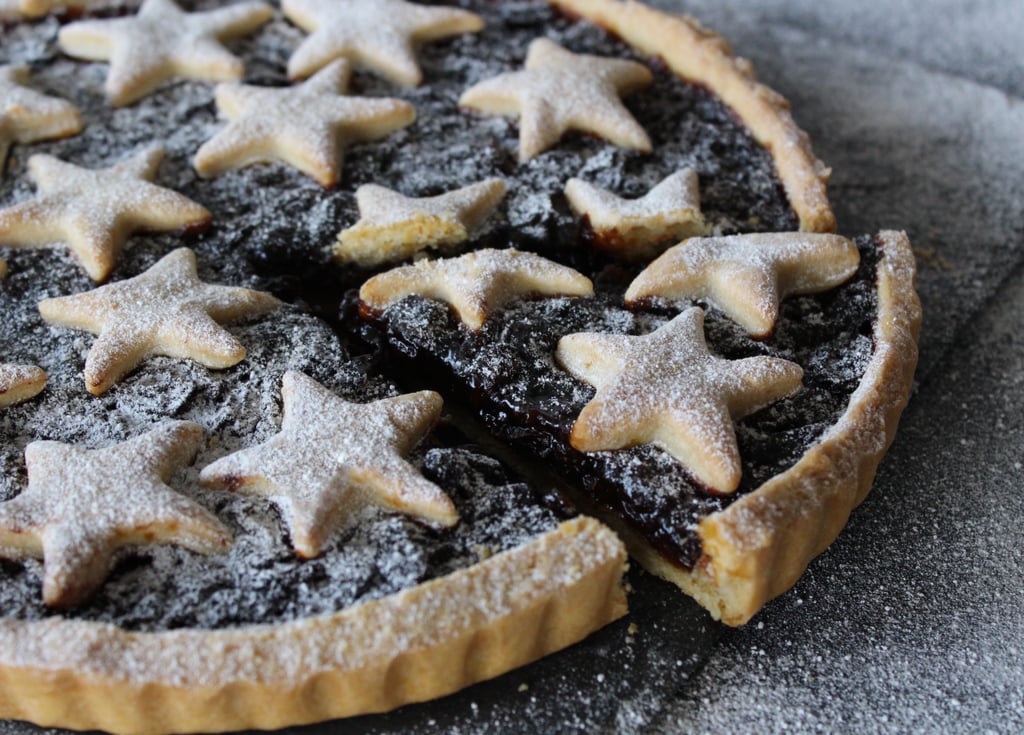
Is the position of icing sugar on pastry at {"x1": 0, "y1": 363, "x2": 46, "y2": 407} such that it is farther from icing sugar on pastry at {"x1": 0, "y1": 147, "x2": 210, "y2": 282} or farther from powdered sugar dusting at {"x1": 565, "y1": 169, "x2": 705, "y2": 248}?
powdered sugar dusting at {"x1": 565, "y1": 169, "x2": 705, "y2": 248}

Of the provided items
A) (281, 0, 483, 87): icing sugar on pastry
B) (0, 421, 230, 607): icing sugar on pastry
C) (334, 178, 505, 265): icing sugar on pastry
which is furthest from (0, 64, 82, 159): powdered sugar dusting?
(0, 421, 230, 607): icing sugar on pastry

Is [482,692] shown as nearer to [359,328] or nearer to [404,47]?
[359,328]

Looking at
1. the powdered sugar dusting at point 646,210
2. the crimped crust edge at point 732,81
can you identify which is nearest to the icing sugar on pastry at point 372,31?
the crimped crust edge at point 732,81

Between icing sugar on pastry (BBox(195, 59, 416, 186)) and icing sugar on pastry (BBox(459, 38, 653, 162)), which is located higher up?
icing sugar on pastry (BBox(459, 38, 653, 162))

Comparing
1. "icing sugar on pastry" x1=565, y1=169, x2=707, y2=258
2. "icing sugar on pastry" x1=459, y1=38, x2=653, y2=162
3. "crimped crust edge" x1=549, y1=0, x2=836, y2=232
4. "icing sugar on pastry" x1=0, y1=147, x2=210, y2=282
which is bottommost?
"icing sugar on pastry" x1=0, y1=147, x2=210, y2=282

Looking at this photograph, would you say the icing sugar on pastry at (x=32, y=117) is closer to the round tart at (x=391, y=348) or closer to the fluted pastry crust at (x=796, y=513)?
the round tart at (x=391, y=348)
